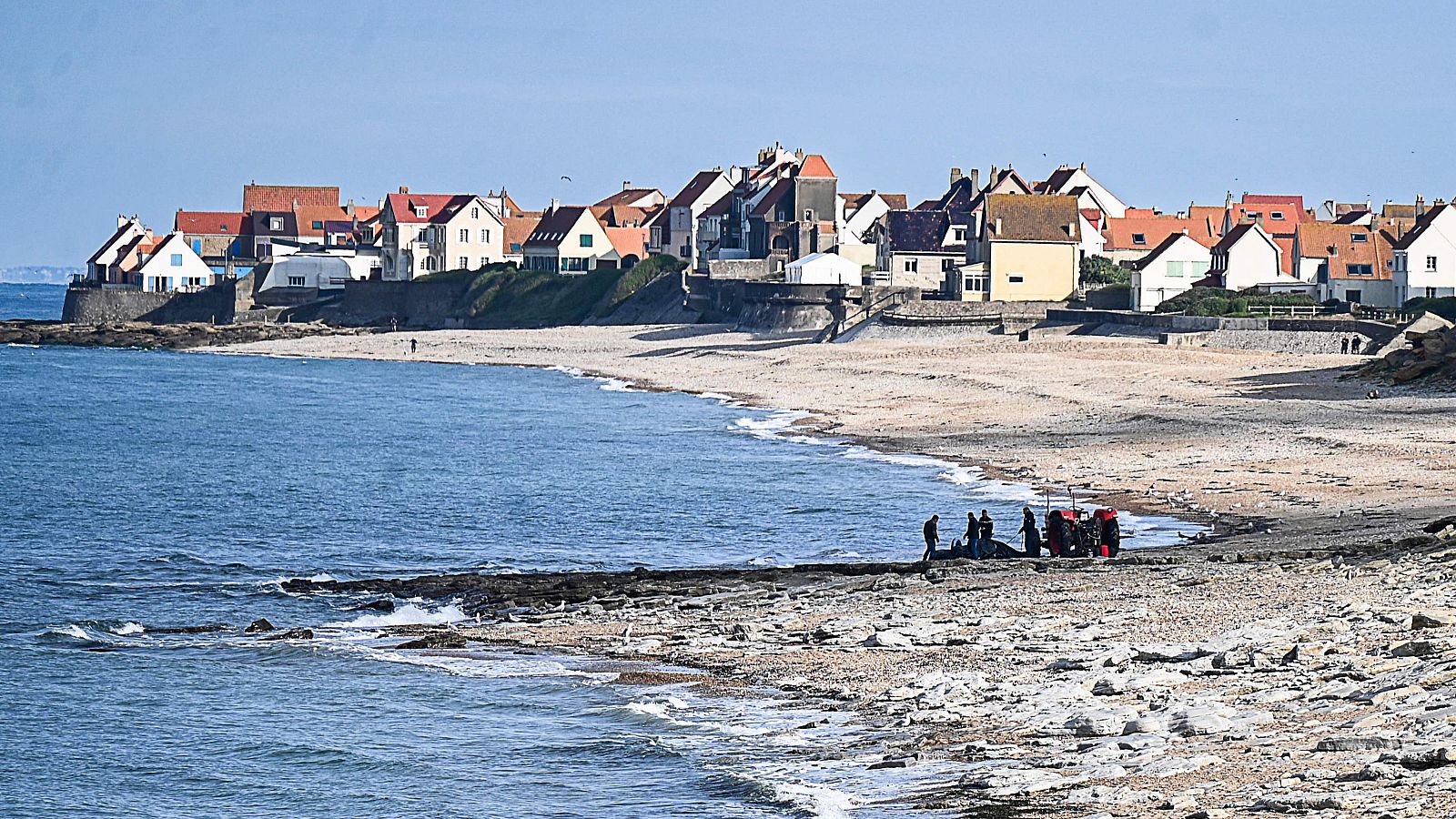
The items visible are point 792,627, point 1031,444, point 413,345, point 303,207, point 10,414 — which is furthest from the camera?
point 303,207

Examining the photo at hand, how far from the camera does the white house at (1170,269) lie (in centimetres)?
6969

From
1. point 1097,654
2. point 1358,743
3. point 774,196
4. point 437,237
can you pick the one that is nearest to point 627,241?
point 437,237

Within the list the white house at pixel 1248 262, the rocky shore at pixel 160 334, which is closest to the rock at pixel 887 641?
the white house at pixel 1248 262

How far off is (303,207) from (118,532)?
9742 cm

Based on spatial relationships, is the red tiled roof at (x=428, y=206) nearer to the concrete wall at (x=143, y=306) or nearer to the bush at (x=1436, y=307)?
the concrete wall at (x=143, y=306)

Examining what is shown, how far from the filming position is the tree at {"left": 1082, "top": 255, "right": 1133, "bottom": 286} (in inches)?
3135

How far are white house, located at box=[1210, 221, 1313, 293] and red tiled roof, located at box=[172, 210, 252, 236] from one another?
71.9 meters

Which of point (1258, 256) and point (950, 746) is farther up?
point (1258, 256)

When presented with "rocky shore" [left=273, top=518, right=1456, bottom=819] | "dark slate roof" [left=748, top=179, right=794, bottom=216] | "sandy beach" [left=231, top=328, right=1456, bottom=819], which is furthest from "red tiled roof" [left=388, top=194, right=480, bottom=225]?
"rocky shore" [left=273, top=518, right=1456, bottom=819]

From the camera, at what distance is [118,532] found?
2833 cm

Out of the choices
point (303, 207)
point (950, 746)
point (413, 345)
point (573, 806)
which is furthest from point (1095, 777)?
point (303, 207)

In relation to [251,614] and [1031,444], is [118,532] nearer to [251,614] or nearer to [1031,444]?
[251,614]

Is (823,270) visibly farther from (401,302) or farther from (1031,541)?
(1031,541)

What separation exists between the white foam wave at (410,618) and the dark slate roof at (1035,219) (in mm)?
58383
